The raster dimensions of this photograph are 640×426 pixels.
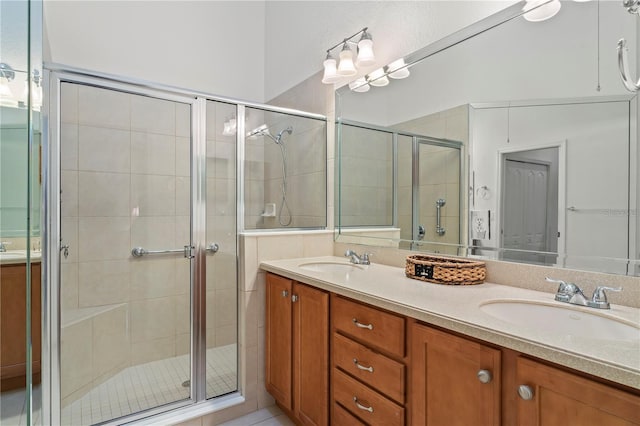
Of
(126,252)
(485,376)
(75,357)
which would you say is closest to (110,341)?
(75,357)

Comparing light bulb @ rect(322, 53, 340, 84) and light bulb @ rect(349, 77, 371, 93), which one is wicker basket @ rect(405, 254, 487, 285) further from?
light bulb @ rect(322, 53, 340, 84)

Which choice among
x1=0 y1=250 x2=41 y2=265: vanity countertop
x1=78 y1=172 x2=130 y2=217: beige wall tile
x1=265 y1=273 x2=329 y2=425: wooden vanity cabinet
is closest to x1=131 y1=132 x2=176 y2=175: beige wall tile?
x1=78 y1=172 x2=130 y2=217: beige wall tile

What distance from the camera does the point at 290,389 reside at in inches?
72.0

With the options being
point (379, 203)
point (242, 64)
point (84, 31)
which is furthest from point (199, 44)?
point (379, 203)

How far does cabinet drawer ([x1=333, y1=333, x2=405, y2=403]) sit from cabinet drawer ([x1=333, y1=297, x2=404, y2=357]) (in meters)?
0.04

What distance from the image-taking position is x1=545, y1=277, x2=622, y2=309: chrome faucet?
1079 millimetres

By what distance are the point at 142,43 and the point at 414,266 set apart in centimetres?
263

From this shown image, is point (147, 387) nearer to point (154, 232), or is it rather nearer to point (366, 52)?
point (154, 232)

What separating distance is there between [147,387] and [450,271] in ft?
5.88

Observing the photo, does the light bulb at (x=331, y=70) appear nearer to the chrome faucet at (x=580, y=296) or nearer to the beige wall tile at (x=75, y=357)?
the chrome faucet at (x=580, y=296)

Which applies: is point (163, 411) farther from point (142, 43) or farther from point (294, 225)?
point (142, 43)

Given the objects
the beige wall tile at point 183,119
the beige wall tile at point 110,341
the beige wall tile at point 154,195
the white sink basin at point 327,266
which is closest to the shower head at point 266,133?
the beige wall tile at point 183,119

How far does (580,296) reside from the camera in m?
1.12

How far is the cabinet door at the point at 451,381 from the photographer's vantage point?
0.94 m
